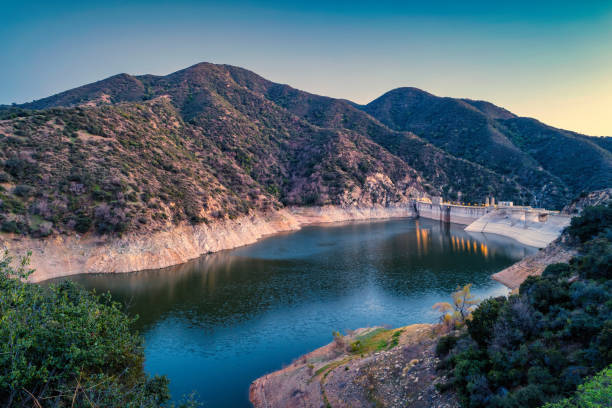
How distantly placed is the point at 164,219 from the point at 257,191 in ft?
Result: 124

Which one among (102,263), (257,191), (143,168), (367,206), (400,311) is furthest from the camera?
(367,206)

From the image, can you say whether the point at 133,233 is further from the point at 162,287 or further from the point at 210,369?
the point at 210,369

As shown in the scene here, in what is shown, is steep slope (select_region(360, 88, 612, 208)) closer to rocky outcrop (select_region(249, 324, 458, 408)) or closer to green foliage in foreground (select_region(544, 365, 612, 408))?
rocky outcrop (select_region(249, 324, 458, 408))

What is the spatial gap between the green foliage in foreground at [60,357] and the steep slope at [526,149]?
132 m

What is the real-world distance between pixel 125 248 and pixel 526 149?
16653 centimetres

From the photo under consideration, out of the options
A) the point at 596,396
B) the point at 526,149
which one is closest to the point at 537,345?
the point at 596,396

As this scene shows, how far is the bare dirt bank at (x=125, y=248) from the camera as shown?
47.4 meters

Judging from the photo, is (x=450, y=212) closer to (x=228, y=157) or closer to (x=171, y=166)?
(x=228, y=157)

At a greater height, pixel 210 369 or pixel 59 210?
pixel 59 210

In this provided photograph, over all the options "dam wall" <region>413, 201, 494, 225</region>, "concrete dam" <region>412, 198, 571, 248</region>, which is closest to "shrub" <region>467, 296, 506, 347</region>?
"concrete dam" <region>412, 198, 571, 248</region>

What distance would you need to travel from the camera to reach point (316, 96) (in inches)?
7830

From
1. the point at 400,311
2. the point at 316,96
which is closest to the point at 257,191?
the point at 400,311

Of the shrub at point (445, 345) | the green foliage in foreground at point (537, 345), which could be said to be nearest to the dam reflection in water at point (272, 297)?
the shrub at point (445, 345)

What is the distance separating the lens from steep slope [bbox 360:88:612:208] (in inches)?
4685
